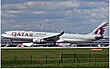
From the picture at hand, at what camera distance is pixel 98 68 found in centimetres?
2803

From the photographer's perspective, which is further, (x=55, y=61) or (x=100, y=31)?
(x=100, y=31)

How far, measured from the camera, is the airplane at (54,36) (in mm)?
125344

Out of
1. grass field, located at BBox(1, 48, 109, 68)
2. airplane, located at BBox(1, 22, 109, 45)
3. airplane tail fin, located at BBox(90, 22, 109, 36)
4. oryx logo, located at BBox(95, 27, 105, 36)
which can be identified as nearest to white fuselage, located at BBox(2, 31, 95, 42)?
airplane, located at BBox(1, 22, 109, 45)

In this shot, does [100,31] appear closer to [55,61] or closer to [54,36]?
[54,36]

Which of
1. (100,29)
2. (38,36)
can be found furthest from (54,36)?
(100,29)

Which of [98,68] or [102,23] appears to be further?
[102,23]

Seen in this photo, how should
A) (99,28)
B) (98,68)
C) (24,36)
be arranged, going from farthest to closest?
(99,28) < (24,36) < (98,68)

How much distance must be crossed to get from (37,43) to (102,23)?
23.8 m

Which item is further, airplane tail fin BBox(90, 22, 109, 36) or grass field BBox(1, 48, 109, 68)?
airplane tail fin BBox(90, 22, 109, 36)

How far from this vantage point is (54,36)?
421ft

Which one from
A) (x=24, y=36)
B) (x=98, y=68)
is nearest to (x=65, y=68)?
(x=98, y=68)

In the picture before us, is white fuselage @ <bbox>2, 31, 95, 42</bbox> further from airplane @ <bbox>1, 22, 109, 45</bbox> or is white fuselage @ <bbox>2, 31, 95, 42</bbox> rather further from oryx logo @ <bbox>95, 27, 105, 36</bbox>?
oryx logo @ <bbox>95, 27, 105, 36</bbox>

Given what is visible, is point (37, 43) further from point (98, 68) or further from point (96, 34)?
point (98, 68)

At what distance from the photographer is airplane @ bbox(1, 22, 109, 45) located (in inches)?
4935
